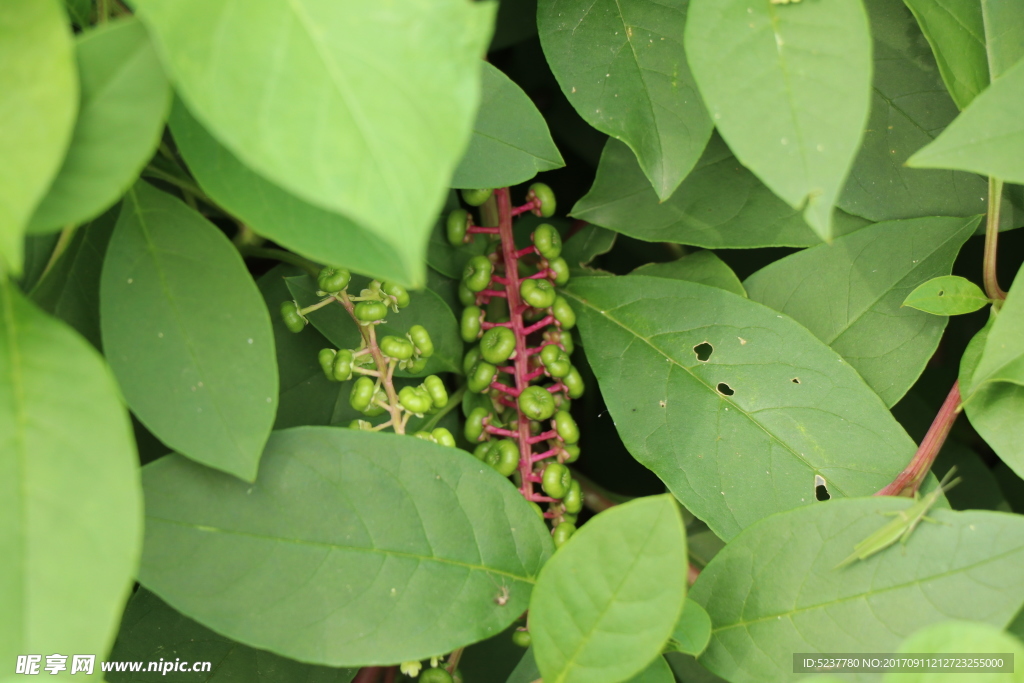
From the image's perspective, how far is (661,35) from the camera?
95 cm

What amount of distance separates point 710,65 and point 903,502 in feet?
1.69

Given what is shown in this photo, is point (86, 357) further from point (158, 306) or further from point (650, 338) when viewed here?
point (650, 338)

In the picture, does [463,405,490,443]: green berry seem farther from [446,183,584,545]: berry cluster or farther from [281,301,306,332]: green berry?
[281,301,306,332]: green berry

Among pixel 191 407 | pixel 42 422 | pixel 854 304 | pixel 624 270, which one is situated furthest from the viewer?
pixel 624 270

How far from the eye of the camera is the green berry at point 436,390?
1.00m

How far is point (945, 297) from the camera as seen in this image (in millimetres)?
975

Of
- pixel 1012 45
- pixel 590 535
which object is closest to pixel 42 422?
pixel 590 535

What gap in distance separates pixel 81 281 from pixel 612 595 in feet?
2.17

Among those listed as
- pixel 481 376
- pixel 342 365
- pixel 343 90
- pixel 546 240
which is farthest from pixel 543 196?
pixel 343 90

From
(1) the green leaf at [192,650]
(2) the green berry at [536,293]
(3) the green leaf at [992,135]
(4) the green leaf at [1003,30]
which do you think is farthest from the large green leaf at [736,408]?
(1) the green leaf at [192,650]

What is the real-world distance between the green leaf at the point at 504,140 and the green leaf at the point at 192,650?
2.15 ft

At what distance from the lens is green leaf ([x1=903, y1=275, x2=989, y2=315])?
3.19 ft

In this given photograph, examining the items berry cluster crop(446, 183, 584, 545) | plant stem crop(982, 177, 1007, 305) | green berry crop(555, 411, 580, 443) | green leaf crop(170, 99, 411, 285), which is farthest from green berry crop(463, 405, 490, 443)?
plant stem crop(982, 177, 1007, 305)

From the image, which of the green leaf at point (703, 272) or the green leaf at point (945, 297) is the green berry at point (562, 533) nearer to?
the green leaf at point (703, 272)
